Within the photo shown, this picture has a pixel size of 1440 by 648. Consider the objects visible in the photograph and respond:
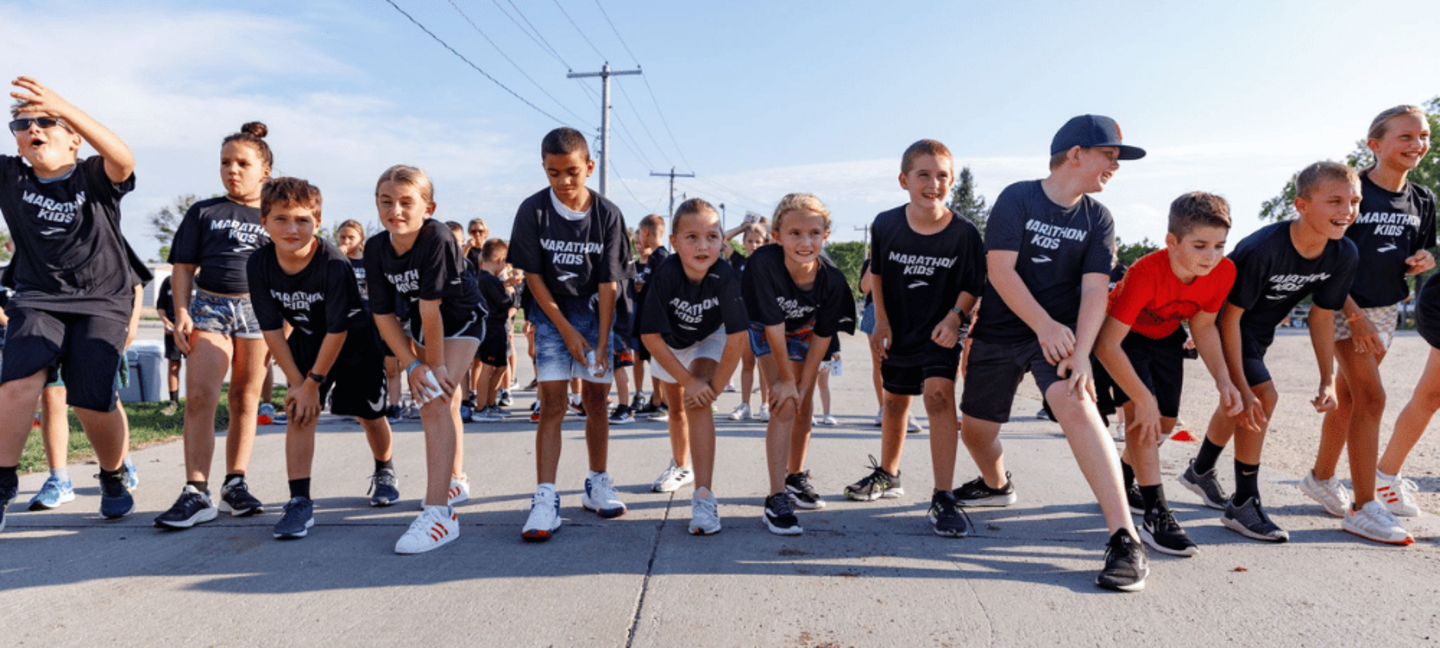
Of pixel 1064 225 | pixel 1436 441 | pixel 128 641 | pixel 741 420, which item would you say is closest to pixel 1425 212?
pixel 1064 225

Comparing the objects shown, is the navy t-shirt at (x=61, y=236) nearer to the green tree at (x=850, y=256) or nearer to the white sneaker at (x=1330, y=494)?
the white sneaker at (x=1330, y=494)

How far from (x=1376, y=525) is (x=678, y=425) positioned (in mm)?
3416

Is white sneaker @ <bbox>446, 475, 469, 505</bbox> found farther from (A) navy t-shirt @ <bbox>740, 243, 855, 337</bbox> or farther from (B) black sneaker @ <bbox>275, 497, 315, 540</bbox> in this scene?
(A) navy t-shirt @ <bbox>740, 243, 855, 337</bbox>

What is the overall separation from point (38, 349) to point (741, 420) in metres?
5.26

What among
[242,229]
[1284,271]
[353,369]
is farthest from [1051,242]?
[242,229]

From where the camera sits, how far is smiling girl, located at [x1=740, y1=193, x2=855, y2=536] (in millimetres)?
3875

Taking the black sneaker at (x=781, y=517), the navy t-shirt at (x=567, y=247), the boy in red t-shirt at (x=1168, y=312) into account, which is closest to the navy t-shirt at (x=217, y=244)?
the navy t-shirt at (x=567, y=247)

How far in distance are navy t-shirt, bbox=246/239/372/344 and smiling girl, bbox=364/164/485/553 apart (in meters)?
0.20

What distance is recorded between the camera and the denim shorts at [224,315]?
13.2 ft

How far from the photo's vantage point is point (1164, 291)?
3.53 metres

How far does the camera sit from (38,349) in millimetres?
3676

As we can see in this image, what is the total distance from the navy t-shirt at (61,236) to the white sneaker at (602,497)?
258 centimetres

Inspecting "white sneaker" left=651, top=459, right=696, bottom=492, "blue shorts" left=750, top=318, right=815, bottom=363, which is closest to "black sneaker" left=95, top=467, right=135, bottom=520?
"white sneaker" left=651, top=459, right=696, bottom=492

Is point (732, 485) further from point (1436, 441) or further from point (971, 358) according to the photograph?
point (1436, 441)
